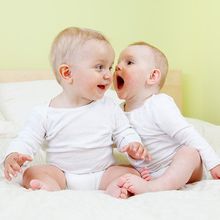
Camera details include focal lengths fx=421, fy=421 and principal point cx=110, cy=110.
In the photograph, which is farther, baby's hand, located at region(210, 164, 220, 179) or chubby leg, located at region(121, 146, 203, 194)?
baby's hand, located at region(210, 164, 220, 179)

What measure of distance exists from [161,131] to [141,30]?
1.85 metres

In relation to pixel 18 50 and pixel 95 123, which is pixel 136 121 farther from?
pixel 18 50

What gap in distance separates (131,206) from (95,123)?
42 centimetres

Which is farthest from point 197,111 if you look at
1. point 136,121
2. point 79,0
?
point 136,121

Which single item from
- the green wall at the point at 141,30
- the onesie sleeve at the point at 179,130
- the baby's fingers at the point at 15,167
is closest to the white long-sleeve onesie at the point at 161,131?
Result: the onesie sleeve at the point at 179,130

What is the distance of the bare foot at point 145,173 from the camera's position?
3.69 ft

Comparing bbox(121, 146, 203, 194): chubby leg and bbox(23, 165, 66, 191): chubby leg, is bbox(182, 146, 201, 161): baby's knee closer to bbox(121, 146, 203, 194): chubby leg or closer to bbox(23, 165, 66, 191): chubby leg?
bbox(121, 146, 203, 194): chubby leg

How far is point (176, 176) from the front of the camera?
41.1 inches

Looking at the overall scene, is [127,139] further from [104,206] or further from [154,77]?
[104,206]

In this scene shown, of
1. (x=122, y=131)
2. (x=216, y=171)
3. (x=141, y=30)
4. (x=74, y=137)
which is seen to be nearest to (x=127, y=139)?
(x=122, y=131)

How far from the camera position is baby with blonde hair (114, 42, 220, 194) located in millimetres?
1054

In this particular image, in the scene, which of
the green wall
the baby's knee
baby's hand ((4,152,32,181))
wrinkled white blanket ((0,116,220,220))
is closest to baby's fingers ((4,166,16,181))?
baby's hand ((4,152,32,181))

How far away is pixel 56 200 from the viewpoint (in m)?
0.79

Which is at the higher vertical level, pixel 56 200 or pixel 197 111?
pixel 56 200
